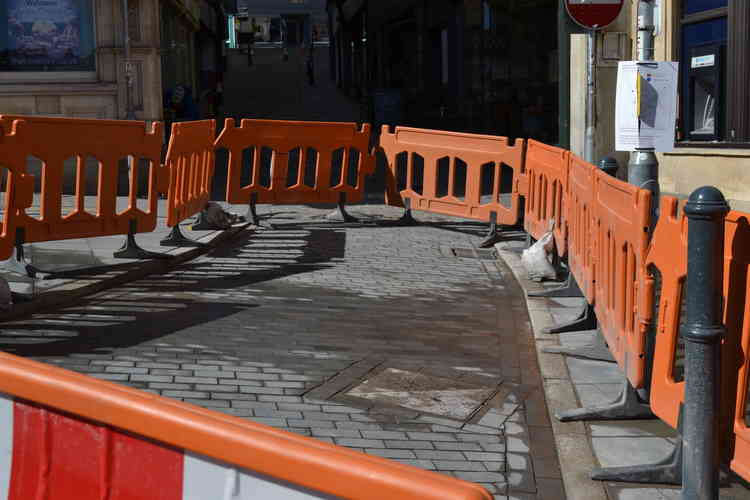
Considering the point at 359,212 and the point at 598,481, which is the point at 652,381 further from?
the point at 359,212

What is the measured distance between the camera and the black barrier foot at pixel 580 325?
7.63 meters

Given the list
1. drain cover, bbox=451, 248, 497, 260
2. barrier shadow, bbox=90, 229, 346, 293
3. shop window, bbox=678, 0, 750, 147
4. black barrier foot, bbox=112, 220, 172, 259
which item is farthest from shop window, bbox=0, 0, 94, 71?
shop window, bbox=678, 0, 750, 147

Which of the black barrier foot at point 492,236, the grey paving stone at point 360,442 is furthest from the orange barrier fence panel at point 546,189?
the grey paving stone at point 360,442

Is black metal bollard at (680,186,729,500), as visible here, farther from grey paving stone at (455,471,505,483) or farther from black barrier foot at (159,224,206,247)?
black barrier foot at (159,224,206,247)

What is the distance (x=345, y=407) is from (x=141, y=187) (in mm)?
12531

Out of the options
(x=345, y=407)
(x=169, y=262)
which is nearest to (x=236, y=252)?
(x=169, y=262)

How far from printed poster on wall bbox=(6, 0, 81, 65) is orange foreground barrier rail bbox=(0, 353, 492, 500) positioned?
1574cm

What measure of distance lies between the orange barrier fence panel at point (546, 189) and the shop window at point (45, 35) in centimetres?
887

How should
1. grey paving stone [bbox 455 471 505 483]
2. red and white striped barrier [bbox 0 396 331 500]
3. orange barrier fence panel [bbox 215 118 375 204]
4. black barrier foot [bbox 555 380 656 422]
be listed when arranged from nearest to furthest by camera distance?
red and white striped barrier [bbox 0 396 331 500] < grey paving stone [bbox 455 471 505 483] < black barrier foot [bbox 555 380 656 422] < orange barrier fence panel [bbox 215 118 375 204]

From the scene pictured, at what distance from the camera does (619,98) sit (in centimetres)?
896

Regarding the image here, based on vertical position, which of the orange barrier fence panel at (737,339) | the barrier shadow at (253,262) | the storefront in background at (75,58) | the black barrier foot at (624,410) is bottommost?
the black barrier foot at (624,410)

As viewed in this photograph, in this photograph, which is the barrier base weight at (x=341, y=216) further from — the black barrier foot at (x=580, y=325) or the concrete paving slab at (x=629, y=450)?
the concrete paving slab at (x=629, y=450)

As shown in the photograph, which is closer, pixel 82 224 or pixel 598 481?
pixel 598 481

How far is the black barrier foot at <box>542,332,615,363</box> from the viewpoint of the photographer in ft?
22.4
